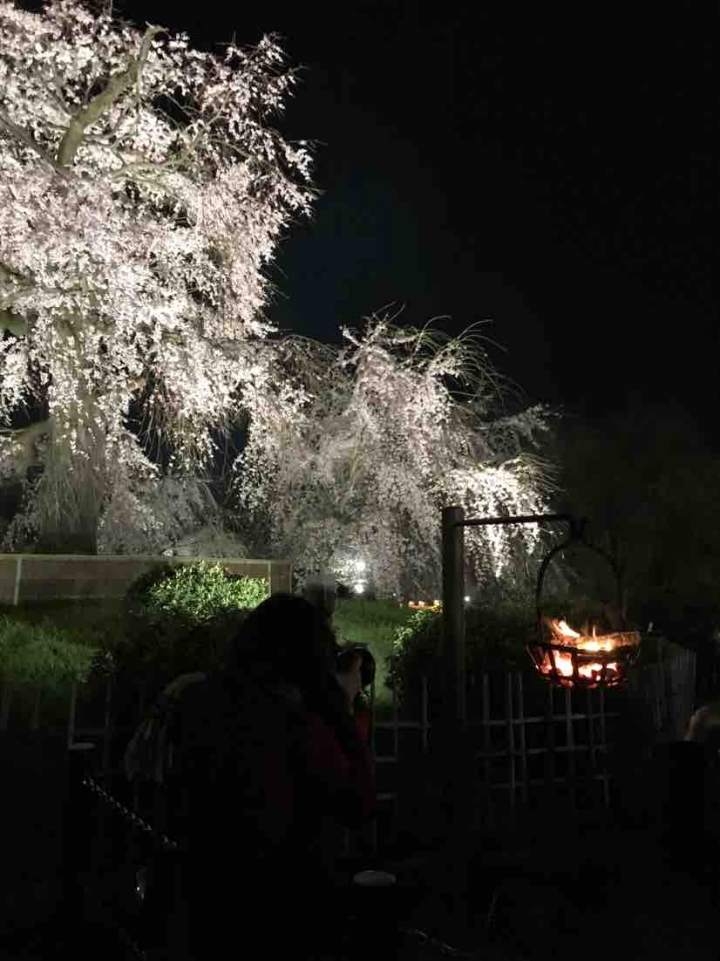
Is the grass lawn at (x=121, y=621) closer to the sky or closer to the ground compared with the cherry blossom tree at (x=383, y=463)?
closer to the ground

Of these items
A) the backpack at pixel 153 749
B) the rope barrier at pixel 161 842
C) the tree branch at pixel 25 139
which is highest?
the tree branch at pixel 25 139

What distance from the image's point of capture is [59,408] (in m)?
12.9

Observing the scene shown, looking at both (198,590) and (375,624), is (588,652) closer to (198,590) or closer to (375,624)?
(198,590)

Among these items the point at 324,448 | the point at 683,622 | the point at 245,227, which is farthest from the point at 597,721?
the point at 683,622

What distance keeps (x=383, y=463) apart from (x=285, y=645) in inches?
441

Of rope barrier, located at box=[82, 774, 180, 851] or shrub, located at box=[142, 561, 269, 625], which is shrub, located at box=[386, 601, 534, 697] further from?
rope barrier, located at box=[82, 774, 180, 851]

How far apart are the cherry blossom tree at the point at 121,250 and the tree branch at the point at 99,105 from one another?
0.02 metres

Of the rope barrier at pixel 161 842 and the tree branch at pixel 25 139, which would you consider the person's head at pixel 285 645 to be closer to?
the rope barrier at pixel 161 842

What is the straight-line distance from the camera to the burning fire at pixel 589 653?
5977 millimetres

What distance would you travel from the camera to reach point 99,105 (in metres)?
12.9

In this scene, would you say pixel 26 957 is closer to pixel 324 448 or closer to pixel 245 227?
pixel 324 448

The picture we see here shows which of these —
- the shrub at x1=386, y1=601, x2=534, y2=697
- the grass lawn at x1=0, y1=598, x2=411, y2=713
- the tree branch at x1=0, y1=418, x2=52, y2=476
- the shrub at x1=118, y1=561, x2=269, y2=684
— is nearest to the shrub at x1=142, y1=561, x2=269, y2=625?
the shrub at x1=118, y1=561, x2=269, y2=684

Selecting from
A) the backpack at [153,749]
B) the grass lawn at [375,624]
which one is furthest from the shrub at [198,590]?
the backpack at [153,749]

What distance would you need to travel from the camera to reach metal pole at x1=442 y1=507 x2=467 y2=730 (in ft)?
21.8
